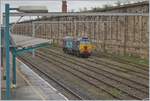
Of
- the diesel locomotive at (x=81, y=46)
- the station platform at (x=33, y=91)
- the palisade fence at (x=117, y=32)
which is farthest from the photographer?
the diesel locomotive at (x=81, y=46)

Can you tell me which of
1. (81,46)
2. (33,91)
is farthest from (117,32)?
(33,91)

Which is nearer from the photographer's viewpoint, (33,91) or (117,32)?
(33,91)

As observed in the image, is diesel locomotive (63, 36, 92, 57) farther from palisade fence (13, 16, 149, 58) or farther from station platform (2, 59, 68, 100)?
station platform (2, 59, 68, 100)

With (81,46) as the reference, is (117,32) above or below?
above

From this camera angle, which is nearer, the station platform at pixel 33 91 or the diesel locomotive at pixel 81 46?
the station platform at pixel 33 91

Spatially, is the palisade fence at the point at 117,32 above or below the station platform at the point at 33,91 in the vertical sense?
above

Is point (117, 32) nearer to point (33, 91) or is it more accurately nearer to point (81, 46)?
point (81, 46)

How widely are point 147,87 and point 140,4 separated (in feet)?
67.3

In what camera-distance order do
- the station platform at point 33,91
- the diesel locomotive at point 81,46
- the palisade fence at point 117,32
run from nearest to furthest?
1. the station platform at point 33,91
2. the palisade fence at point 117,32
3. the diesel locomotive at point 81,46

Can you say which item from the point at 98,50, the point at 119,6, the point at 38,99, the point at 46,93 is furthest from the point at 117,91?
the point at 98,50

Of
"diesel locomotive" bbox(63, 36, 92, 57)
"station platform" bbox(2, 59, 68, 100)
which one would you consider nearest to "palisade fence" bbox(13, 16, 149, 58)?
"diesel locomotive" bbox(63, 36, 92, 57)

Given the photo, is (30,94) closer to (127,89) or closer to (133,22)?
(127,89)

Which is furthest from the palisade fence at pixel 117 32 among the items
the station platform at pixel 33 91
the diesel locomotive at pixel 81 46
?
the station platform at pixel 33 91

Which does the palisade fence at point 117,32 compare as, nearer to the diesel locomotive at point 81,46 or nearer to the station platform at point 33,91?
the diesel locomotive at point 81,46
